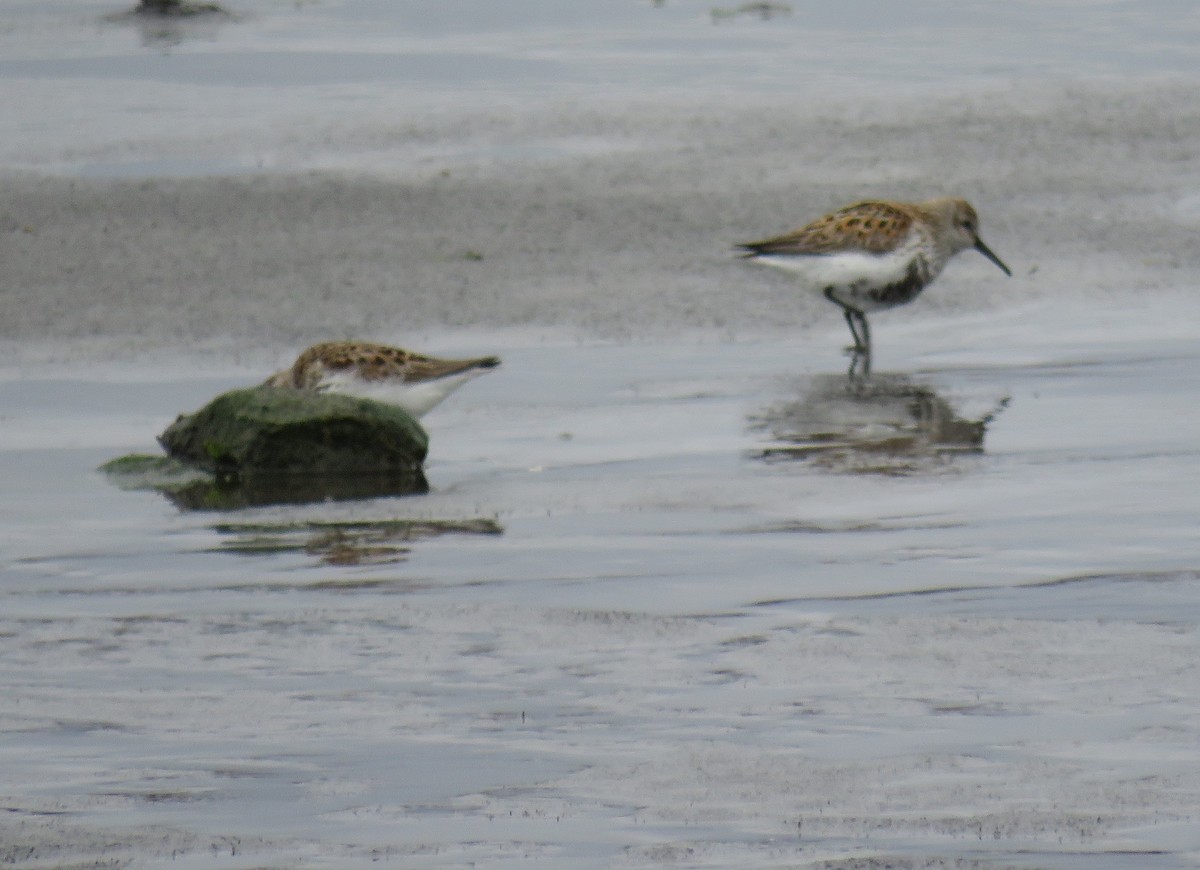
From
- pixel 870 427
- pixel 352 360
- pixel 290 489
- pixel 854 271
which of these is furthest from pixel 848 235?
pixel 290 489

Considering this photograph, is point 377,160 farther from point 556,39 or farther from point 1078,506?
point 1078,506

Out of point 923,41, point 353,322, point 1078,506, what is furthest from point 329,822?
point 923,41

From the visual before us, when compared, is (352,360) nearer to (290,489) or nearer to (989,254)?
(290,489)

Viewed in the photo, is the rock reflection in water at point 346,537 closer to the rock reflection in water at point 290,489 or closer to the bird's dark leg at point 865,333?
the rock reflection in water at point 290,489

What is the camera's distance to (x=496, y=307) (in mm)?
13000

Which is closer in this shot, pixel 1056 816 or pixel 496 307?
pixel 1056 816

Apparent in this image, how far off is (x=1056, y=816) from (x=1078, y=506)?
355 cm

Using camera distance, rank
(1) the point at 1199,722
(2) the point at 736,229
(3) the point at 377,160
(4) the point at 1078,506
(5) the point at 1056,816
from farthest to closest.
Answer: (3) the point at 377,160 < (2) the point at 736,229 < (4) the point at 1078,506 < (1) the point at 1199,722 < (5) the point at 1056,816

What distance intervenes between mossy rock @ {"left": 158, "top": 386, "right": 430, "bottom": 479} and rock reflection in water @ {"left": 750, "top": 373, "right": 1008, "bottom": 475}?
4.57 feet

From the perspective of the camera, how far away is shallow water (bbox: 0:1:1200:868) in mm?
5527

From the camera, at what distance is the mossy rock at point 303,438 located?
31.7 feet

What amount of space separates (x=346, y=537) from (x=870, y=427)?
2779 mm

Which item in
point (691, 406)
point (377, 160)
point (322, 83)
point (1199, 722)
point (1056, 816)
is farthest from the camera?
point (322, 83)

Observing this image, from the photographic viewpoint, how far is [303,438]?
31.9 feet
